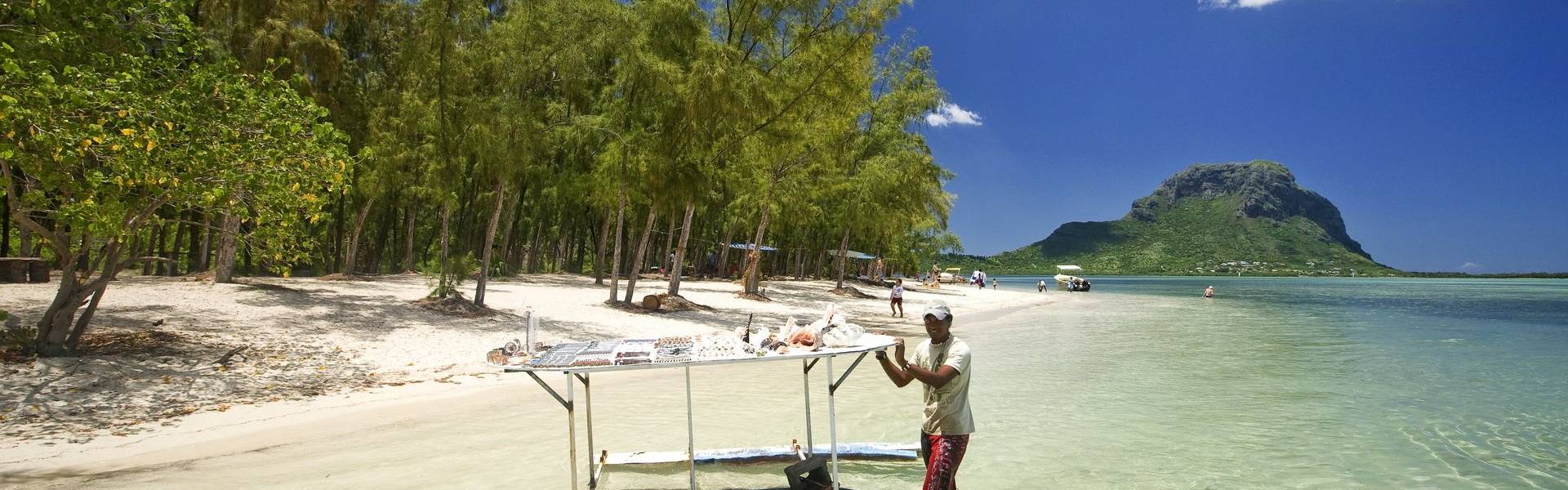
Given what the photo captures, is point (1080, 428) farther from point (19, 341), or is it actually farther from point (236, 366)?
point (19, 341)

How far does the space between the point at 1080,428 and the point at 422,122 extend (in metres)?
15.7

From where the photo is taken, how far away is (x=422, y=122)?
17312 millimetres

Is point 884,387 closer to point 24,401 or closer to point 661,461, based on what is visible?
point 661,461

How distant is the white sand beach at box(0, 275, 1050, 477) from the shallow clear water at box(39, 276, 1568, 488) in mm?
750

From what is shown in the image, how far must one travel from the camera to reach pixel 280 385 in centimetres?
904

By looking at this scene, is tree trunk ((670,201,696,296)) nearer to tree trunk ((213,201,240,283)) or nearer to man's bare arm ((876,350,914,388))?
tree trunk ((213,201,240,283))

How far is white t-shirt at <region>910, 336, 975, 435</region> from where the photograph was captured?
4.35m

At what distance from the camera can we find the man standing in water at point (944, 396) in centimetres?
430

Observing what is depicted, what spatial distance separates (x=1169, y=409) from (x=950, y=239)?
175ft

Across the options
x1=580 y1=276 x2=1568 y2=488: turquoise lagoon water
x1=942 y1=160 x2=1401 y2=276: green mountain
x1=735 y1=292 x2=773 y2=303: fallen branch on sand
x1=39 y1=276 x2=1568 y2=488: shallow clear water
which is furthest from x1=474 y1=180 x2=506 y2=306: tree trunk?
x1=942 y1=160 x2=1401 y2=276: green mountain

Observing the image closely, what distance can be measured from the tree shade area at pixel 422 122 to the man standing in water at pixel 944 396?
680cm

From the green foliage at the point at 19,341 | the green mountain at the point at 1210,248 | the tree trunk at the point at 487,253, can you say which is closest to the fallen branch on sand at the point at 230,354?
the green foliage at the point at 19,341

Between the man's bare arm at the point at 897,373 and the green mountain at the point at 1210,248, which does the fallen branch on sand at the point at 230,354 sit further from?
the green mountain at the point at 1210,248

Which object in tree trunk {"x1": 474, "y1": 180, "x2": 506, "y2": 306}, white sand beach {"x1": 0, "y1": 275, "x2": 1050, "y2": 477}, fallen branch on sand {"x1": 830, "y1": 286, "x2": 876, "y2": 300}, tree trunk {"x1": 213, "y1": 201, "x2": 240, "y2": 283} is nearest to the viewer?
white sand beach {"x1": 0, "y1": 275, "x2": 1050, "y2": 477}
